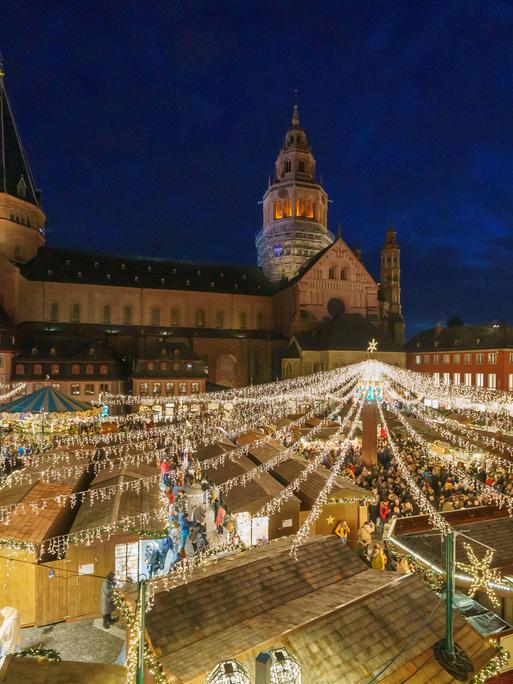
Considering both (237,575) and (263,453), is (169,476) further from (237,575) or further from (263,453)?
(237,575)

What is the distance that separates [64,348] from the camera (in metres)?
39.4

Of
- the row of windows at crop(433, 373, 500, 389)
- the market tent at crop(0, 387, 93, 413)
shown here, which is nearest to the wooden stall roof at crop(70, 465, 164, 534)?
the market tent at crop(0, 387, 93, 413)

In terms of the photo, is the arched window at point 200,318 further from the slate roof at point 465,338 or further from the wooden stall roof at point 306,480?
the wooden stall roof at point 306,480

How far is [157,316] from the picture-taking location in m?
51.6

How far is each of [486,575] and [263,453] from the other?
35.7 ft

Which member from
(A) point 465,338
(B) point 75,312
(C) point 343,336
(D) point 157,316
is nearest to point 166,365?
(D) point 157,316

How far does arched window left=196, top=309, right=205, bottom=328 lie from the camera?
53125 mm

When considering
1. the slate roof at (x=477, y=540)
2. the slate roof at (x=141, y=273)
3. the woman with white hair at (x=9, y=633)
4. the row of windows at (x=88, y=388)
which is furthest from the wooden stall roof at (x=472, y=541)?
the slate roof at (x=141, y=273)

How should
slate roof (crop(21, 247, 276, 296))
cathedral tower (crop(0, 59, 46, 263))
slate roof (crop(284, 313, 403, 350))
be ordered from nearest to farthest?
slate roof (crop(284, 313, 403, 350)) < cathedral tower (crop(0, 59, 46, 263)) < slate roof (crop(21, 247, 276, 296))

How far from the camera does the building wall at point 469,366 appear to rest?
41.9 m

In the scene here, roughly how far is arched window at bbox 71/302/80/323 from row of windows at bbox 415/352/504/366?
40218 mm

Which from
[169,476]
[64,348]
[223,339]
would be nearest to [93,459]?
[169,476]

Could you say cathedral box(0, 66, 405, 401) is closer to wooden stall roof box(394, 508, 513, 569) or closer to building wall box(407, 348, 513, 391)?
building wall box(407, 348, 513, 391)

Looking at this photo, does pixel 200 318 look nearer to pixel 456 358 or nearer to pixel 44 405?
pixel 456 358
